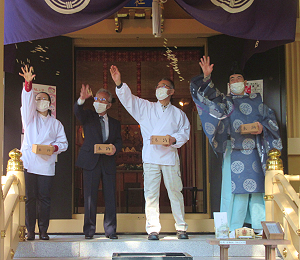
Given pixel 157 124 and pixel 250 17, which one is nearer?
pixel 250 17

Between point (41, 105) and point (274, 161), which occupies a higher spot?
point (41, 105)

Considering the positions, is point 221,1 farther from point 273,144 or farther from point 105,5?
point 273,144

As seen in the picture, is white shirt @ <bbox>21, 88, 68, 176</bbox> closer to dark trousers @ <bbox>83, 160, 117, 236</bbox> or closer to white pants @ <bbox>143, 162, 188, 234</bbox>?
dark trousers @ <bbox>83, 160, 117, 236</bbox>

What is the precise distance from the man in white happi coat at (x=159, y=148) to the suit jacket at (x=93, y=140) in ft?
1.12

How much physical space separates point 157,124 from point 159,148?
0.96 ft

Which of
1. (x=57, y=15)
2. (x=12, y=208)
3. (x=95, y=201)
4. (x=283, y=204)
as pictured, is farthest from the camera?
(x=95, y=201)

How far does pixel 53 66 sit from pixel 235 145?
2743 millimetres

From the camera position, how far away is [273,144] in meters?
4.59

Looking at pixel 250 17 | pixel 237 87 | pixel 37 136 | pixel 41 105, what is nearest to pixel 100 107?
pixel 41 105

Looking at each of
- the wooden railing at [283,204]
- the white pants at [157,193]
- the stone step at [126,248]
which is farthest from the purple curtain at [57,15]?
the wooden railing at [283,204]

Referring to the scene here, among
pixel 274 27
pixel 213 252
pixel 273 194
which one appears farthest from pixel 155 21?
pixel 213 252

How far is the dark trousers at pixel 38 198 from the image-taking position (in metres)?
4.58

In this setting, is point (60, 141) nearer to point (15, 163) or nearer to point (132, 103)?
point (15, 163)

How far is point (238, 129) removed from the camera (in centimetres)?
462
